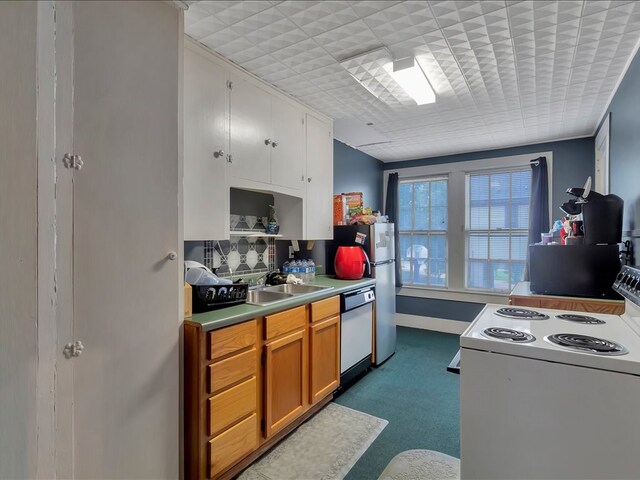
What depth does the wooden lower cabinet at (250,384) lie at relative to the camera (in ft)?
5.31

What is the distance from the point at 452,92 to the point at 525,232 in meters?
2.37

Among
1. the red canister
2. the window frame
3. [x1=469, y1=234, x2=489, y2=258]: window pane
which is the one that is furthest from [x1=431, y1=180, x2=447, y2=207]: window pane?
the red canister

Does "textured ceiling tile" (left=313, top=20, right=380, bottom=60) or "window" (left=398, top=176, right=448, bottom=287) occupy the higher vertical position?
"textured ceiling tile" (left=313, top=20, right=380, bottom=60)

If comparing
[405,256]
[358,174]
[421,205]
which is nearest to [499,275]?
[405,256]

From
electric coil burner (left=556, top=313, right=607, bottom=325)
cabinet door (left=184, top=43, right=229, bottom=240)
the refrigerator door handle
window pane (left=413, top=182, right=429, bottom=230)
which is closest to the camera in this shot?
electric coil burner (left=556, top=313, right=607, bottom=325)

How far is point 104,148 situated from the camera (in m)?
1.33

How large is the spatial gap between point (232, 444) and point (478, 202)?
3986mm

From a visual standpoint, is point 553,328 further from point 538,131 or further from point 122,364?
point 538,131

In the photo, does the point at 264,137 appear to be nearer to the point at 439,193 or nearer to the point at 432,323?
the point at 439,193

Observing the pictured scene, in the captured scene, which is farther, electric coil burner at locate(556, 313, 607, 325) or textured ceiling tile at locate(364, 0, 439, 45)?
textured ceiling tile at locate(364, 0, 439, 45)

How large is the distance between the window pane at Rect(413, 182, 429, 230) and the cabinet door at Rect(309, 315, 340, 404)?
2.60 metres

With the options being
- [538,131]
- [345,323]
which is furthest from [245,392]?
[538,131]

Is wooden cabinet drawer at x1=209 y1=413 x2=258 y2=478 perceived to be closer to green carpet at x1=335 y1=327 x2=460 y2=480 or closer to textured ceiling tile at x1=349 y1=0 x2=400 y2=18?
green carpet at x1=335 y1=327 x2=460 y2=480

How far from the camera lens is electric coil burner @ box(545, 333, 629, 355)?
43.4 inches
